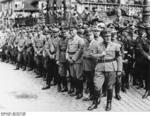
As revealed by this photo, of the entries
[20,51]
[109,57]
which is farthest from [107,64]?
[20,51]

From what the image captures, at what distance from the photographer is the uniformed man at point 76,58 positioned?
9328 mm

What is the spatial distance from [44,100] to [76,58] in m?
1.35

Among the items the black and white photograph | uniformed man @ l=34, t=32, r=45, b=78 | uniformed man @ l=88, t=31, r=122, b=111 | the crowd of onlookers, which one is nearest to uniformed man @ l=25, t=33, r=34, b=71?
the black and white photograph

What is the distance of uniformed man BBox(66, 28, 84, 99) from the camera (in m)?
9.33

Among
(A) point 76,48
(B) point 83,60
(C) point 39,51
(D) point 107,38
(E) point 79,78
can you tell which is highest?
(D) point 107,38

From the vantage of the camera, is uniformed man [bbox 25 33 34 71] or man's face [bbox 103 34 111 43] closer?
man's face [bbox 103 34 111 43]

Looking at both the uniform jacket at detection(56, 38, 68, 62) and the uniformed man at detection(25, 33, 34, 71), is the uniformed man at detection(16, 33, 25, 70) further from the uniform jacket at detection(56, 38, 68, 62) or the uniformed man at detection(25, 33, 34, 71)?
the uniform jacket at detection(56, 38, 68, 62)

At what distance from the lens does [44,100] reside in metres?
9.22

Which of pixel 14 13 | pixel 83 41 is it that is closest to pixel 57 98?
pixel 83 41

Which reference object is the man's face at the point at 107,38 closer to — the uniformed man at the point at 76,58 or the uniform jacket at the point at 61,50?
the uniformed man at the point at 76,58

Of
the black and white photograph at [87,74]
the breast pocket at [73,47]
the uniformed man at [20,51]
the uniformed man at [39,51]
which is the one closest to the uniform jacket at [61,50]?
the black and white photograph at [87,74]

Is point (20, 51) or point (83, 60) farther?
point (20, 51)

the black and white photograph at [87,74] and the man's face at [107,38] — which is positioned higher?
the man's face at [107,38]

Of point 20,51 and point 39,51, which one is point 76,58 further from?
point 20,51
